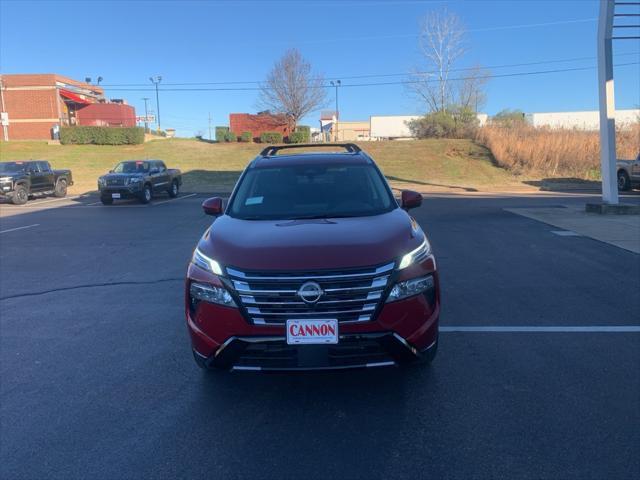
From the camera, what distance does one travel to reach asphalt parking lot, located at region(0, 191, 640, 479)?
10.4 ft

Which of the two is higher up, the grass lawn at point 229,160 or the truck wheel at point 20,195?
the grass lawn at point 229,160

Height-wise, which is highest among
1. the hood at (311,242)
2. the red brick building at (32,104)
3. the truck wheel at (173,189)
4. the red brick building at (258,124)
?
the red brick building at (32,104)

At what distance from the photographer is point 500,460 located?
313 centimetres

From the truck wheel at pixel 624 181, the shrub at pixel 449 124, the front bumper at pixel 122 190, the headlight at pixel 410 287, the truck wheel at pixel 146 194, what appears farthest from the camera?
the shrub at pixel 449 124

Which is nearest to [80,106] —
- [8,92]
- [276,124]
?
[8,92]

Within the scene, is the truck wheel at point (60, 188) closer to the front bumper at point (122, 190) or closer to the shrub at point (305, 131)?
the front bumper at point (122, 190)

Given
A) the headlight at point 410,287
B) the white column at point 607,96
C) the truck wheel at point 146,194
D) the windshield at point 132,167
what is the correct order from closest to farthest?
the headlight at point 410,287 → the white column at point 607,96 → the truck wheel at point 146,194 → the windshield at point 132,167

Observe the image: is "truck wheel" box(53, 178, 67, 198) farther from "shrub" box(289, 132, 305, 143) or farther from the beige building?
the beige building

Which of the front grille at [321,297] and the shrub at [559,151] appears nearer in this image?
the front grille at [321,297]

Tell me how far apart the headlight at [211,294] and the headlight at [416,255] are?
119cm

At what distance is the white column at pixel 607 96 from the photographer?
14.0 m

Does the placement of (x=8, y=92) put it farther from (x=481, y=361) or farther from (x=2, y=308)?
(x=481, y=361)

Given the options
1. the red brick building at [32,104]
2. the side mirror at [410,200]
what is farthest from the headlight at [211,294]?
the red brick building at [32,104]

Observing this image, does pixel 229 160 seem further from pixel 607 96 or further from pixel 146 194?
pixel 607 96
